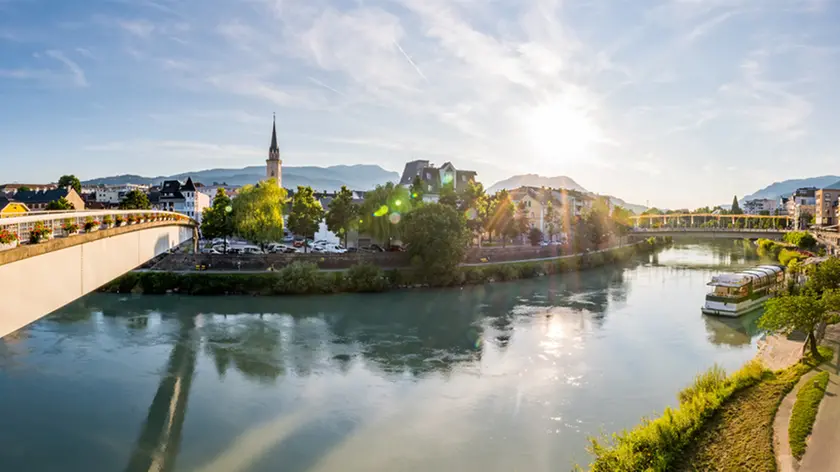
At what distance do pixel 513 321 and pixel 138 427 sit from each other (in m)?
19.8

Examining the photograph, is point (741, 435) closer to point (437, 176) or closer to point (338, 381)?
Answer: point (338, 381)

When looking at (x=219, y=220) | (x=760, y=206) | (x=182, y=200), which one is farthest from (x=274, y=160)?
(x=760, y=206)

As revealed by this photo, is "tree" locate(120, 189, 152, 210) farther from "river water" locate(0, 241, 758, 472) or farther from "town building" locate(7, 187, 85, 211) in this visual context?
"river water" locate(0, 241, 758, 472)

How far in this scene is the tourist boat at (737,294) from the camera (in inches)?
1217

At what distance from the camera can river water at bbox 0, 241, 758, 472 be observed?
14.4 metres

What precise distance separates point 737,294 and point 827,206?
82.0m

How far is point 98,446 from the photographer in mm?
14711

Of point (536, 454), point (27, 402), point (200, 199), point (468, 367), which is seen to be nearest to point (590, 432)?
point (536, 454)

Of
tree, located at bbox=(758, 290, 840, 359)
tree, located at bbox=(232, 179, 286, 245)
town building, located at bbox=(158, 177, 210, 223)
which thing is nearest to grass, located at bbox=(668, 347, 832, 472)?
tree, located at bbox=(758, 290, 840, 359)

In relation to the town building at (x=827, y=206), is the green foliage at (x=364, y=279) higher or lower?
lower

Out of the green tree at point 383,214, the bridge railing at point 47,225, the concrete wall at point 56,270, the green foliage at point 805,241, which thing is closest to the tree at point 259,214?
the green tree at point 383,214

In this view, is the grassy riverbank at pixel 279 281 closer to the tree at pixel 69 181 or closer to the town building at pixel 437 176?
the town building at pixel 437 176

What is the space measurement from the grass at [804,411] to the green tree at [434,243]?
27.3 m

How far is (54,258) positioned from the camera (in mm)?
12234
